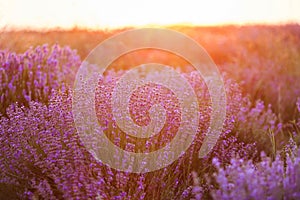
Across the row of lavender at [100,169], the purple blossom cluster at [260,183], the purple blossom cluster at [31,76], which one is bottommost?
the purple blossom cluster at [260,183]

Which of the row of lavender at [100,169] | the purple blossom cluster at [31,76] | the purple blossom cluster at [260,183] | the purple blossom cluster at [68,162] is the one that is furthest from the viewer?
the purple blossom cluster at [31,76]

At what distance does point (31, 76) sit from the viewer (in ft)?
12.9

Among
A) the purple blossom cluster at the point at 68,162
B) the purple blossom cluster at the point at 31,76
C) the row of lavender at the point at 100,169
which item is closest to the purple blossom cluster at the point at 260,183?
the row of lavender at the point at 100,169

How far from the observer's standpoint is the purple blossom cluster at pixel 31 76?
144 inches

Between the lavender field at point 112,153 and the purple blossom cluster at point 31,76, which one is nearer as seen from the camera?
the lavender field at point 112,153

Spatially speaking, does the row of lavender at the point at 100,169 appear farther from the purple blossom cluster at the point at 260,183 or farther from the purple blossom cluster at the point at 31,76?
the purple blossom cluster at the point at 31,76

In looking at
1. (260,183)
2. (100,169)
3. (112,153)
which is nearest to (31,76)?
(112,153)

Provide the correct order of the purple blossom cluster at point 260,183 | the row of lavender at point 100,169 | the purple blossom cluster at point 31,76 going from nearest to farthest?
the purple blossom cluster at point 260,183 → the row of lavender at point 100,169 → the purple blossom cluster at point 31,76

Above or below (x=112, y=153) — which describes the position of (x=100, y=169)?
below

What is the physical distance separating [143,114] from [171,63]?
4361mm

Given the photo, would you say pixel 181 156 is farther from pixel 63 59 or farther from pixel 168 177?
pixel 63 59

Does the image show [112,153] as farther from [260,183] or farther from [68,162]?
[260,183]

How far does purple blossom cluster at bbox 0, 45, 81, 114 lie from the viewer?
3646 millimetres

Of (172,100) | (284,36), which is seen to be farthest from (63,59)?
(284,36)
